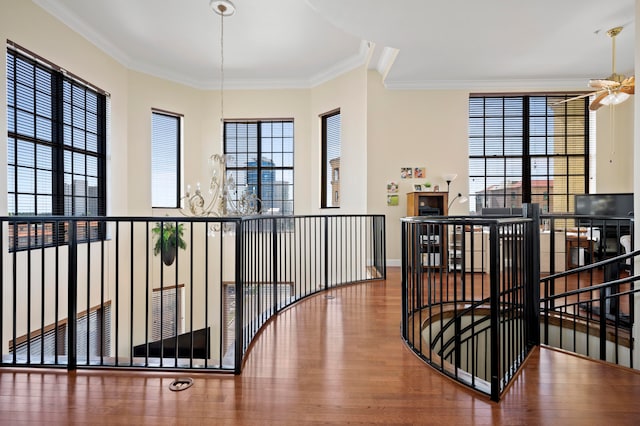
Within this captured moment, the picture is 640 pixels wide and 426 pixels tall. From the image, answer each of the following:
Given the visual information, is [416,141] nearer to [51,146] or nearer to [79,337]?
[51,146]

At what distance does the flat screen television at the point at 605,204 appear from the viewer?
5.56 meters

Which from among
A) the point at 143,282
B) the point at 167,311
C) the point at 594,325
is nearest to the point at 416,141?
the point at 594,325

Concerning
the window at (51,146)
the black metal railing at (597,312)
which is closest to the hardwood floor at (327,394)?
the black metal railing at (597,312)

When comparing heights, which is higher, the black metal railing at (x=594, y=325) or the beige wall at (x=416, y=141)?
the beige wall at (x=416, y=141)

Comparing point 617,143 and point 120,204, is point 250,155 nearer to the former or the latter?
point 120,204

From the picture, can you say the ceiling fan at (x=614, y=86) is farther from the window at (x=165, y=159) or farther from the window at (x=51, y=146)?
the window at (x=165, y=159)

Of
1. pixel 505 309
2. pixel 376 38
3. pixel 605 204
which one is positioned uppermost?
pixel 376 38

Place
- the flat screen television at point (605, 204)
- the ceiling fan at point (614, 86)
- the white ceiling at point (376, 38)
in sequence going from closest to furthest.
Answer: the white ceiling at point (376, 38) < the ceiling fan at point (614, 86) < the flat screen television at point (605, 204)

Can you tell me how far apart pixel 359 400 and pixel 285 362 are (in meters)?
0.70

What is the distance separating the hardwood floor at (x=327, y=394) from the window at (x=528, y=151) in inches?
176

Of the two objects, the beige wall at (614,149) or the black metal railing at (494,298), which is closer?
the black metal railing at (494,298)

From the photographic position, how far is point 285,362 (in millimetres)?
2637

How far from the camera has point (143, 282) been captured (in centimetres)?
680

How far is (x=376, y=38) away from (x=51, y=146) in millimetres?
4838
